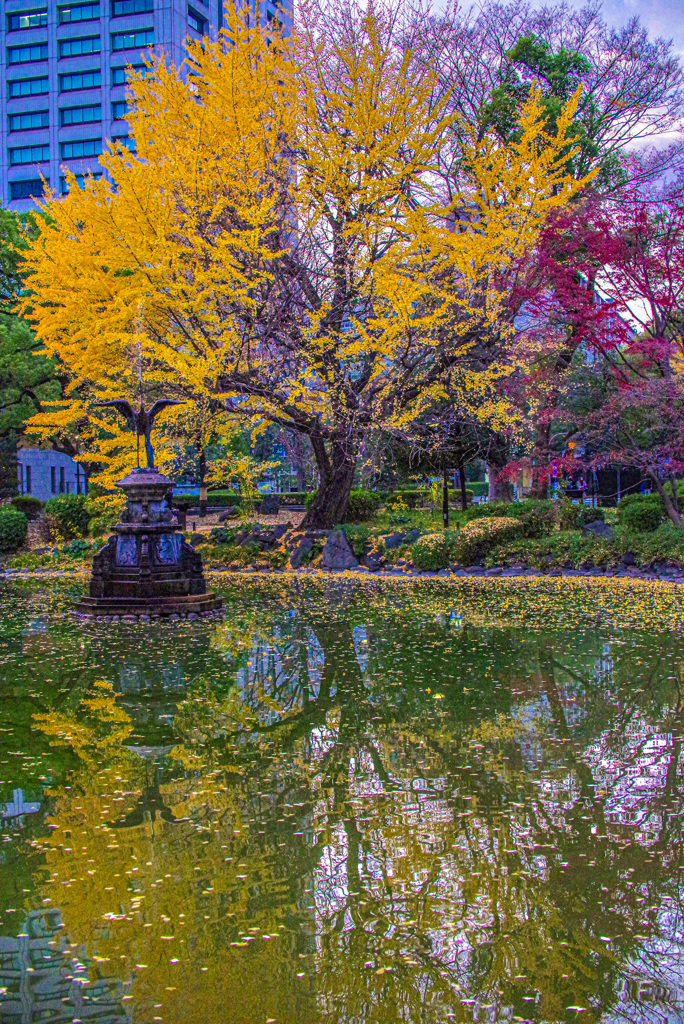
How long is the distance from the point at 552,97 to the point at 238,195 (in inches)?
407

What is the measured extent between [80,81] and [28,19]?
5875 millimetres

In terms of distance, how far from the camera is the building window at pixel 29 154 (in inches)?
2505

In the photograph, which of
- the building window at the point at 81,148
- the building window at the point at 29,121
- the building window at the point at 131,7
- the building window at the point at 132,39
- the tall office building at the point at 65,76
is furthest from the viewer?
the building window at the point at 29,121

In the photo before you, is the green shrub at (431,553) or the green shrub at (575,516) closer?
the green shrub at (431,553)

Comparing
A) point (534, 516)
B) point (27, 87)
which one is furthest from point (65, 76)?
point (534, 516)

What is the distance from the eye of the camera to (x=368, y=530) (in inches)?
829

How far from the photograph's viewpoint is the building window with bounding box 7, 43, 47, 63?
210ft

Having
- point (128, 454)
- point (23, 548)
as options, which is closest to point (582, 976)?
point (128, 454)

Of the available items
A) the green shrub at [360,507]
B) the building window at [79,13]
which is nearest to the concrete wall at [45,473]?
the green shrub at [360,507]

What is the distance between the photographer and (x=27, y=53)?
211 ft

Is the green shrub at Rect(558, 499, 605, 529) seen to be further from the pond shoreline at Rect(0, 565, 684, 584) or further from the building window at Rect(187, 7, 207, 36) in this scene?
the building window at Rect(187, 7, 207, 36)

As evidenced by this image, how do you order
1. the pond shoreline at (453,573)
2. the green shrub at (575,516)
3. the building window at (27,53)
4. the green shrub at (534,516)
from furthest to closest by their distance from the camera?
the building window at (27,53) < the green shrub at (575,516) < the green shrub at (534,516) < the pond shoreline at (453,573)

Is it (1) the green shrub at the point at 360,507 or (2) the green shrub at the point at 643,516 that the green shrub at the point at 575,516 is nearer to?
(2) the green shrub at the point at 643,516

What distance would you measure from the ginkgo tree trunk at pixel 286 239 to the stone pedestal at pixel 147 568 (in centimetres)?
425
